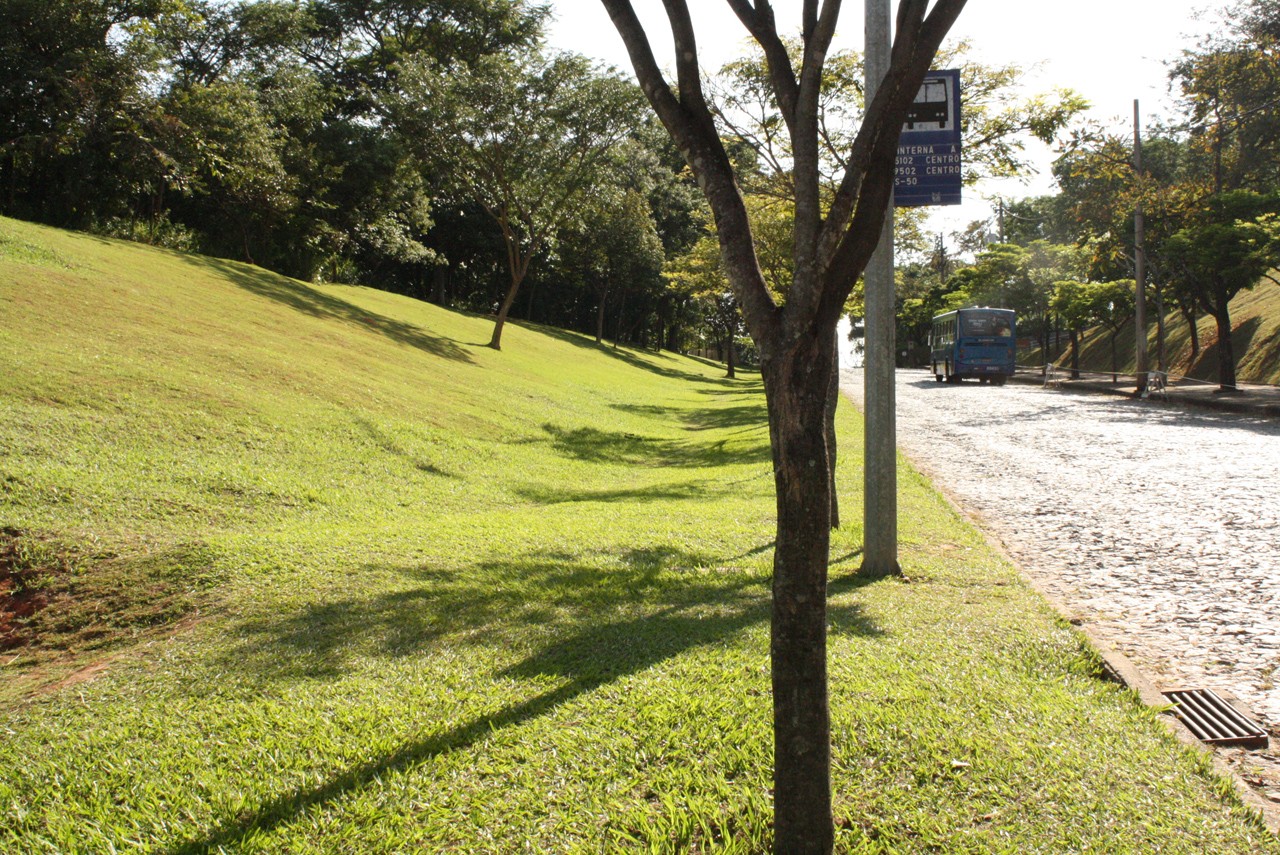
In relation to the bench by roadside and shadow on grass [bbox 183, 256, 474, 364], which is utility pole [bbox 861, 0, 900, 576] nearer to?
the bench by roadside

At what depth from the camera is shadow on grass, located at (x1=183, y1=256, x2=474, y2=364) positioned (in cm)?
2384

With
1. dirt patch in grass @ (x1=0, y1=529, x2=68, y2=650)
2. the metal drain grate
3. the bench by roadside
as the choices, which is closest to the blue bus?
the bench by roadside

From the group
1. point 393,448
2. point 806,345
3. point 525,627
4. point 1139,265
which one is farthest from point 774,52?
point 1139,265

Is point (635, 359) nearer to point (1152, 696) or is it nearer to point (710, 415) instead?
point (710, 415)

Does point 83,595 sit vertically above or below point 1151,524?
below

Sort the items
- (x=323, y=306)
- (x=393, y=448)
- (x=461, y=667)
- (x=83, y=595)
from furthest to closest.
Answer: (x=323, y=306) → (x=393, y=448) → (x=83, y=595) → (x=461, y=667)

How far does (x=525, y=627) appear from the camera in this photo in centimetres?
511

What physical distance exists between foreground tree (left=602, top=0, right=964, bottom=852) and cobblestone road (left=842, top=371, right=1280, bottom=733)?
260 centimetres

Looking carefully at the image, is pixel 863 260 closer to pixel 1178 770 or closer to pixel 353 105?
pixel 1178 770

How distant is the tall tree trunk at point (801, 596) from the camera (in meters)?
2.60

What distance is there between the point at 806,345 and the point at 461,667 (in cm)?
266

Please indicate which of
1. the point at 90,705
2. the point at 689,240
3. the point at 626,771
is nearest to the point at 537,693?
the point at 626,771

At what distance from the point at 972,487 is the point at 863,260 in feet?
30.4

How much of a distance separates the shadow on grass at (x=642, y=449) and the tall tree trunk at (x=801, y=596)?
12.2 metres
